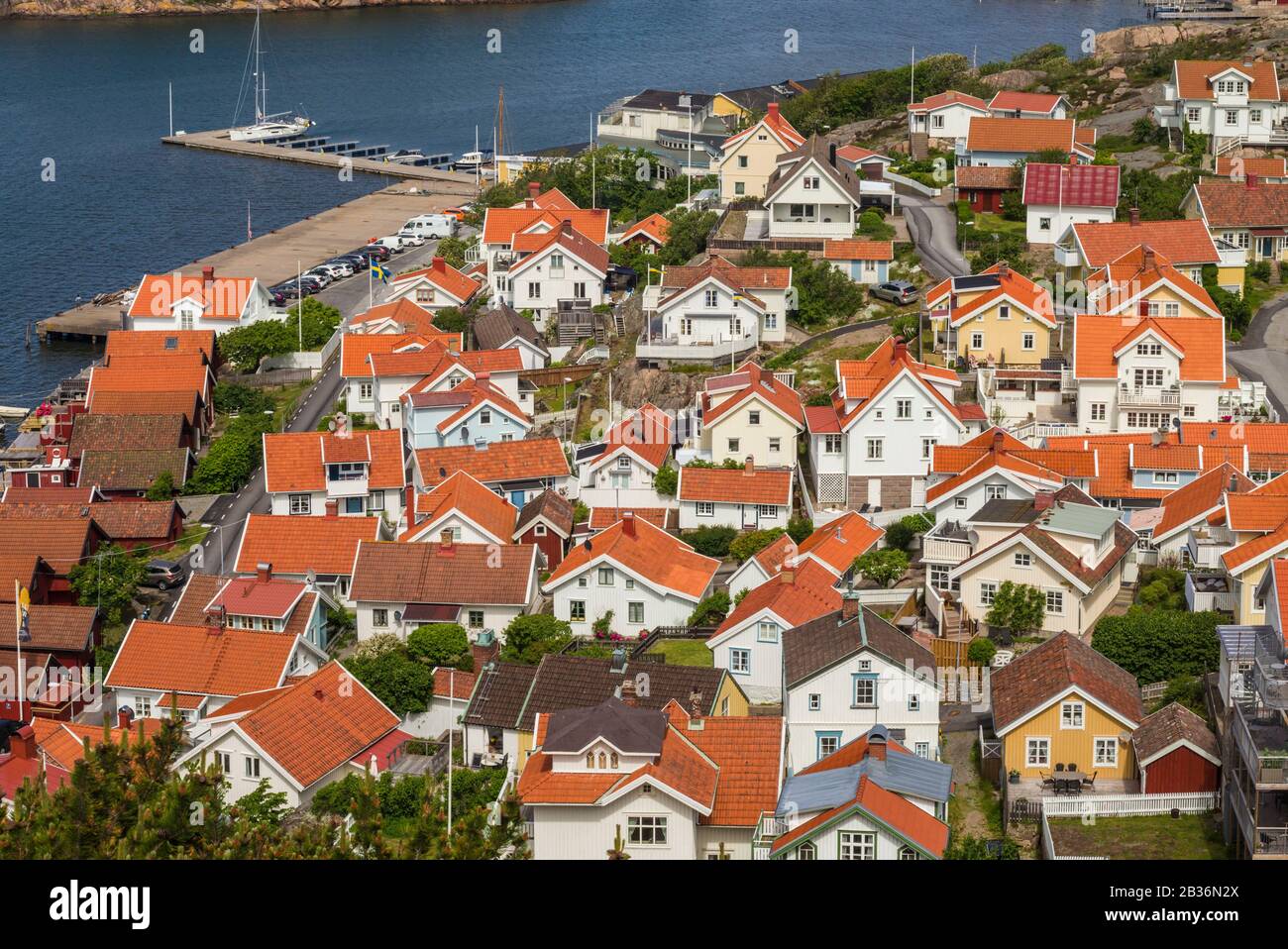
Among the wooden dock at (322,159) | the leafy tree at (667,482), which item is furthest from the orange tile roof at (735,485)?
the wooden dock at (322,159)

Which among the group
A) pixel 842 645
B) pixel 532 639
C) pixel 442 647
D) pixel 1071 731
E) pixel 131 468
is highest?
pixel 842 645

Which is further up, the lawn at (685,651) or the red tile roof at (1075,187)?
the red tile roof at (1075,187)

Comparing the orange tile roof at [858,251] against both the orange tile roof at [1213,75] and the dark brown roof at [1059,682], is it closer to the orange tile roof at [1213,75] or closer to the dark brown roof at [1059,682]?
the orange tile roof at [1213,75]

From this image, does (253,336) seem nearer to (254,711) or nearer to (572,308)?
(572,308)

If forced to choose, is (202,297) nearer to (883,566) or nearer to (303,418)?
(303,418)

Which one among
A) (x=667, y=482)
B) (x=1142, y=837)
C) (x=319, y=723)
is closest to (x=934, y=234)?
(x=667, y=482)

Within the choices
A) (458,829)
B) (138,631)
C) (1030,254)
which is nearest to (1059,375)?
(1030,254)
